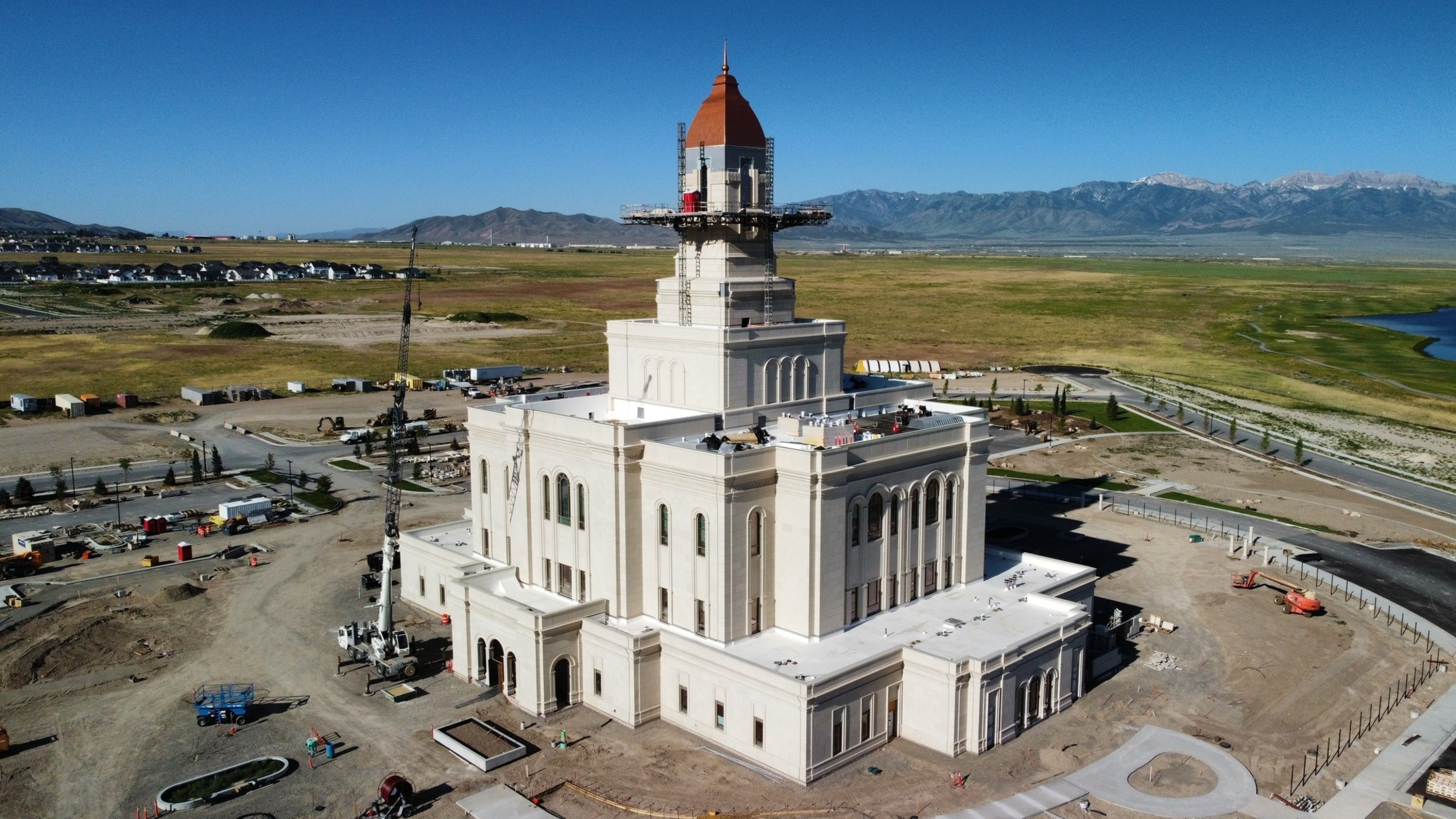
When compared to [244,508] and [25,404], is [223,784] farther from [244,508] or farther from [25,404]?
[25,404]

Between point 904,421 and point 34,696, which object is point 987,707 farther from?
point 34,696

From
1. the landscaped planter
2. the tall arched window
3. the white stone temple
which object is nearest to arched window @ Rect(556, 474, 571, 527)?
Result: the white stone temple

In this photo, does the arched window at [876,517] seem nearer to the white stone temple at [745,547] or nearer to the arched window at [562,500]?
the white stone temple at [745,547]

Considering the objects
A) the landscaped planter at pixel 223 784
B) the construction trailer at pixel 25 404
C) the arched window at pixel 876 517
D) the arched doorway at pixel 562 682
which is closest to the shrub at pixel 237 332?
the construction trailer at pixel 25 404

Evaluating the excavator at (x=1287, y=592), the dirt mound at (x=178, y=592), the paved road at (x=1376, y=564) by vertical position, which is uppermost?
the dirt mound at (x=178, y=592)

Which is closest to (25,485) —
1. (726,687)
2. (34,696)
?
(34,696)

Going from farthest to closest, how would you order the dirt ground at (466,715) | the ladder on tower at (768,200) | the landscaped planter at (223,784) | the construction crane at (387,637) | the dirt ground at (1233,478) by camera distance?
the dirt ground at (1233,478) < the ladder on tower at (768,200) < the construction crane at (387,637) < the dirt ground at (466,715) < the landscaped planter at (223,784)
